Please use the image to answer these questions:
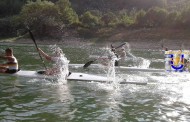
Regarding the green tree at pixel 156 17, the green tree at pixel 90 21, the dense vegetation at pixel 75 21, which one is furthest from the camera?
the green tree at pixel 90 21

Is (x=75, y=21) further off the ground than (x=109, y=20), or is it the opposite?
(x=109, y=20)

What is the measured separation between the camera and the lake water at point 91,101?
11515 mm

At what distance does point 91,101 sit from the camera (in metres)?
13.9

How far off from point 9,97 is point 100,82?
19.0ft

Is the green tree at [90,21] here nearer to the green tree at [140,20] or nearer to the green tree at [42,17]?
the green tree at [42,17]

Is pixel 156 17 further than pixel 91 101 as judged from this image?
Yes

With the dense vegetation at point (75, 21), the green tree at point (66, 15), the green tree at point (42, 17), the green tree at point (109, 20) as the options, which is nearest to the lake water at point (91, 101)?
the dense vegetation at point (75, 21)

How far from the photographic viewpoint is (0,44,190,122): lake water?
1151cm

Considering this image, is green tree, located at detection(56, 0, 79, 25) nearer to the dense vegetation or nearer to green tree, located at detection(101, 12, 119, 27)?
the dense vegetation

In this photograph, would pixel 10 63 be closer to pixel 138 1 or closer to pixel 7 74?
pixel 7 74

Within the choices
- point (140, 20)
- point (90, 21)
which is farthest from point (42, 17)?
point (140, 20)

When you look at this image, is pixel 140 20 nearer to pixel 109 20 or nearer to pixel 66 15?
pixel 109 20

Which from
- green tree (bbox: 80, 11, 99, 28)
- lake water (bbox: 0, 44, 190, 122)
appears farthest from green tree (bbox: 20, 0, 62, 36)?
lake water (bbox: 0, 44, 190, 122)

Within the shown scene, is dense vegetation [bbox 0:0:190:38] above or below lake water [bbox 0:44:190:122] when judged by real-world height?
above
